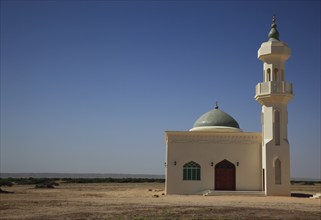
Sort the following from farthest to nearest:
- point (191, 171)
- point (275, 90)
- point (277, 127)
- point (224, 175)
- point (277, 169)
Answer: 1. point (224, 175)
2. point (191, 171)
3. point (277, 127)
4. point (275, 90)
5. point (277, 169)

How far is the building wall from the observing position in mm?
28406

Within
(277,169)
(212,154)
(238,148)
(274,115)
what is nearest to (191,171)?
(212,154)

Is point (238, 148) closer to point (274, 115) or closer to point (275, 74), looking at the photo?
point (274, 115)

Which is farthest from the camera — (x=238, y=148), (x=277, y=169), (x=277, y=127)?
(x=238, y=148)

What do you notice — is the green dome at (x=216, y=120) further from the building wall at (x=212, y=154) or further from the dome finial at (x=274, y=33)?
the dome finial at (x=274, y=33)

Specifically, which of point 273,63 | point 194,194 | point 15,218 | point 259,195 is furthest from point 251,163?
point 15,218

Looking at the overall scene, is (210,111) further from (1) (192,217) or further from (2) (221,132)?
(1) (192,217)

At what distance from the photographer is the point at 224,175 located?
94.0ft

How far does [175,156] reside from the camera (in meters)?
28.5

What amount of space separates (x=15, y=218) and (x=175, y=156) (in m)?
15.3

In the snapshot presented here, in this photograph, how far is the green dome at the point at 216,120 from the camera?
3133 cm

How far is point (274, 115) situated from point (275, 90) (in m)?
1.68

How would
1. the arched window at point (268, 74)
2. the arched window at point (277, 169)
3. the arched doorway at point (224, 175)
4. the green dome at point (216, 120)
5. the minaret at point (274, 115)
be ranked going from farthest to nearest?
the green dome at point (216, 120)
the arched window at point (268, 74)
the arched doorway at point (224, 175)
the arched window at point (277, 169)
the minaret at point (274, 115)

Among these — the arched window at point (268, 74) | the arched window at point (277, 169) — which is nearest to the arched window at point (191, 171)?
the arched window at point (277, 169)
